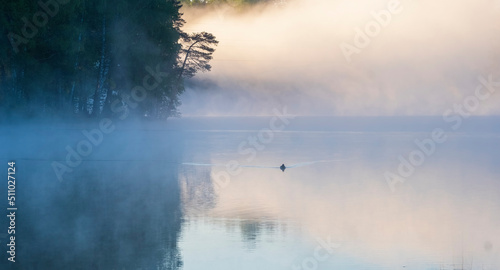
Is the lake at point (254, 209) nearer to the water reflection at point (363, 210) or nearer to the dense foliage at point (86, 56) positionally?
the water reflection at point (363, 210)

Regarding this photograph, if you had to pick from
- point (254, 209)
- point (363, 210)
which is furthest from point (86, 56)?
point (363, 210)

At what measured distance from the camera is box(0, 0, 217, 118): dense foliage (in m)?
41.2

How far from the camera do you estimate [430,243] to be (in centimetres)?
1423

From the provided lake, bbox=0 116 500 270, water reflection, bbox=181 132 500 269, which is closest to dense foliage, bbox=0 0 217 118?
lake, bbox=0 116 500 270

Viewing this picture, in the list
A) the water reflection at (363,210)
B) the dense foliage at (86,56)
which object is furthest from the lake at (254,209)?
the dense foliage at (86,56)

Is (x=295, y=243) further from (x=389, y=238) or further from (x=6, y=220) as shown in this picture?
(x=6, y=220)

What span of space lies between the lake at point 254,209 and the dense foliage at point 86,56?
8244mm

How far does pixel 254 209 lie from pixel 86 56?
31.7m

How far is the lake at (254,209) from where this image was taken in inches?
513

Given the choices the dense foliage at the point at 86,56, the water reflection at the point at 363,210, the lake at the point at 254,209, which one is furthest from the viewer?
the dense foliage at the point at 86,56

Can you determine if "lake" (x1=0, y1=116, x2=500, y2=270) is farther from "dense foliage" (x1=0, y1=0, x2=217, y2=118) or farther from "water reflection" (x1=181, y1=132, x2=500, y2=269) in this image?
"dense foliage" (x1=0, y1=0, x2=217, y2=118)

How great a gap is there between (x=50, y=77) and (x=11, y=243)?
32.0m

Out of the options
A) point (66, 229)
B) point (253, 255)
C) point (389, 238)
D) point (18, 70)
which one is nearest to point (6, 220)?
point (66, 229)

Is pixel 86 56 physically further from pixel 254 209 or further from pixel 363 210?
pixel 363 210
